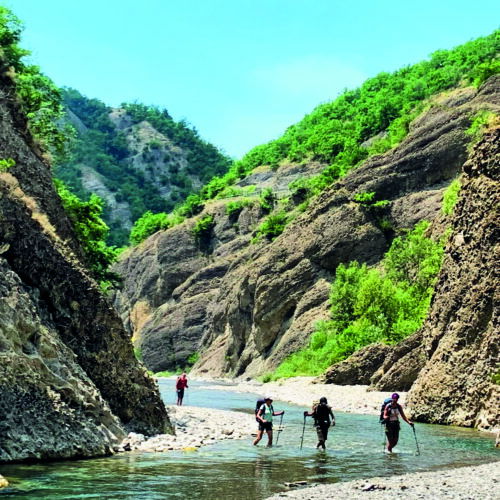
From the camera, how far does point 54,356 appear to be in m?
22.0

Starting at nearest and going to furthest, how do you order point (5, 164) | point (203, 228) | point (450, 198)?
point (5, 164) < point (450, 198) < point (203, 228)

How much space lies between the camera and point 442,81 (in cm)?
12231

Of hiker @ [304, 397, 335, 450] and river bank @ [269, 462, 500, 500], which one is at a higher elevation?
hiker @ [304, 397, 335, 450]

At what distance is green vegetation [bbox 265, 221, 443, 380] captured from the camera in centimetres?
6775

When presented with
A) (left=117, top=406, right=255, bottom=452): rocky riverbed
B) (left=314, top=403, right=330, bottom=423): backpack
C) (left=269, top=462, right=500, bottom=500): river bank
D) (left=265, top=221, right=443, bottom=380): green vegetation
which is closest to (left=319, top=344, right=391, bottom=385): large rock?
(left=265, top=221, right=443, bottom=380): green vegetation

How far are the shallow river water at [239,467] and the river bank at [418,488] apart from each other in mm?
1235

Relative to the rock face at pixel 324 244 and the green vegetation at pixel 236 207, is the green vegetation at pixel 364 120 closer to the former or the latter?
the rock face at pixel 324 244

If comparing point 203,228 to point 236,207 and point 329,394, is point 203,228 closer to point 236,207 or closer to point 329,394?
point 236,207

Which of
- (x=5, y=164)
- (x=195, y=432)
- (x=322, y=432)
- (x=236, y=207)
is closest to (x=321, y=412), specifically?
(x=322, y=432)

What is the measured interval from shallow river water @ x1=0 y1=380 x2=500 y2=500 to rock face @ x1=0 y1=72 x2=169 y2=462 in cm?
96

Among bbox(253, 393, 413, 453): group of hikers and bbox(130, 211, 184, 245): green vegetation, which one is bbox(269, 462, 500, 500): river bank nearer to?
bbox(253, 393, 413, 453): group of hikers

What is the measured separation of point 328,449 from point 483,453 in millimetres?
5243

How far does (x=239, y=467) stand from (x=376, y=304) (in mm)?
50716

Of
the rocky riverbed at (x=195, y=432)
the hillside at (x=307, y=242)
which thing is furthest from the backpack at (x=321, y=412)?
the hillside at (x=307, y=242)
